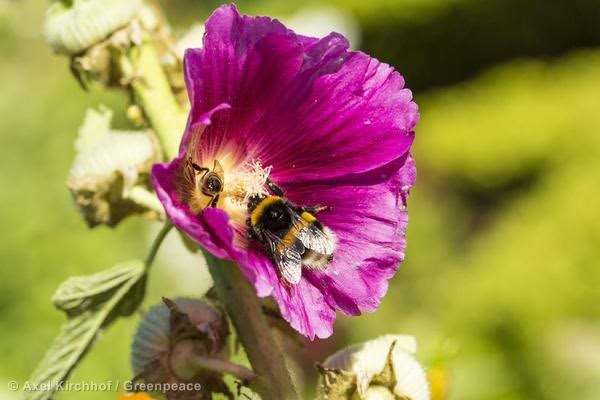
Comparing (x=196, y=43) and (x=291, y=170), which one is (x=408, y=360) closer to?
(x=291, y=170)

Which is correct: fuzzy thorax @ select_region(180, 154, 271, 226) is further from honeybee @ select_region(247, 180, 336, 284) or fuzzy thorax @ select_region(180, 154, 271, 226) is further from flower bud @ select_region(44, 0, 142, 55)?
flower bud @ select_region(44, 0, 142, 55)

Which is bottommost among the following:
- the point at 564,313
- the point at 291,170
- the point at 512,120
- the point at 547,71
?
the point at 291,170

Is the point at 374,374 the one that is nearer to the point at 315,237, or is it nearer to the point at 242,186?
the point at 315,237

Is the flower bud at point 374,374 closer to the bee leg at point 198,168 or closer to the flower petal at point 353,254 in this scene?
the flower petal at point 353,254

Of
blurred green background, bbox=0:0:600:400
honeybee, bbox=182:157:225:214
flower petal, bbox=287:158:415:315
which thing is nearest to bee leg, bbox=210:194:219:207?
honeybee, bbox=182:157:225:214

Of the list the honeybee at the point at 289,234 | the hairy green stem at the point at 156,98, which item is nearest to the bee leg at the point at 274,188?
the honeybee at the point at 289,234

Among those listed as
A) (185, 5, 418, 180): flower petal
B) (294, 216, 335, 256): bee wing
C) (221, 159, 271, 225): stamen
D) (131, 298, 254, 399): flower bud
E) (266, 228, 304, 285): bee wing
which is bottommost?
(131, 298, 254, 399): flower bud

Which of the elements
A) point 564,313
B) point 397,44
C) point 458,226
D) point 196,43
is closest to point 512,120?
point 458,226
